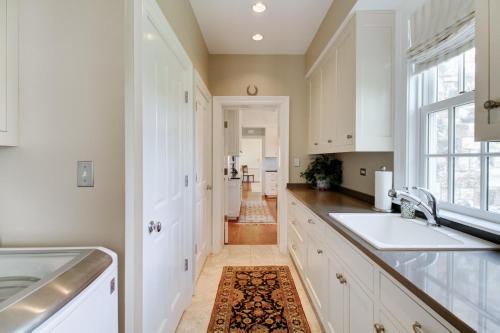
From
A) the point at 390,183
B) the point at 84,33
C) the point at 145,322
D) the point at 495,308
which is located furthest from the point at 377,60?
the point at 145,322

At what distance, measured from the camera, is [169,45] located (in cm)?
160

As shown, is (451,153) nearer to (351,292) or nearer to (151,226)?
(351,292)

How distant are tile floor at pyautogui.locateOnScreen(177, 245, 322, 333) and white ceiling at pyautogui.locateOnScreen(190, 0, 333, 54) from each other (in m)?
2.69

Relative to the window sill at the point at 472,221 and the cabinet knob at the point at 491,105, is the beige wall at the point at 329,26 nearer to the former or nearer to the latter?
the cabinet knob at the point at 491,105

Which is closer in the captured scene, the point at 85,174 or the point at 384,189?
the point at 85,174

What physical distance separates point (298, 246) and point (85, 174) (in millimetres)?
2044

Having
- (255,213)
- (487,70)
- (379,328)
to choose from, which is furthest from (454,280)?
(255,213)

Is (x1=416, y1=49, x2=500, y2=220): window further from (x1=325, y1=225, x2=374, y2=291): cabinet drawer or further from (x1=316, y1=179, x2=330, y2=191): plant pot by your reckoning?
(x1=316, y1=179, x2=330, y2=191): plant pot

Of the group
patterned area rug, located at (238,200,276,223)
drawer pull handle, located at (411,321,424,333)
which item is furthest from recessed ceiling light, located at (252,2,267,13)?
patterned area rug, located at (238,200,276,223)

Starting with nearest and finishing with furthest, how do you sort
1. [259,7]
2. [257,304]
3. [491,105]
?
1. [491,105]
2. [257,304]
3. [259,7]

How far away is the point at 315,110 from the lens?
2873 mm

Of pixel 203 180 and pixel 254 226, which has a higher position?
pixel 203 180

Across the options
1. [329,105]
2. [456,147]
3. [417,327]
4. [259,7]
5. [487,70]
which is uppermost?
[259,7]

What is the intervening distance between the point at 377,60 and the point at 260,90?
1682 millimetres
